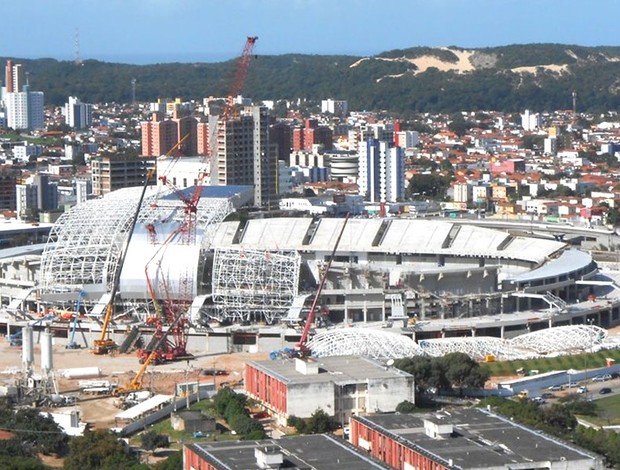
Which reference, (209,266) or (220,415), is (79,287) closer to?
(209,266)

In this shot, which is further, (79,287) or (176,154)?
(176,154)

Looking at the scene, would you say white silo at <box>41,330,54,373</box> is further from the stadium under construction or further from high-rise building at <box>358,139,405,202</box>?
high-rise building at <box>358,139,405,202</box>

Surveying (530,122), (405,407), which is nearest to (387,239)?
(405,407)

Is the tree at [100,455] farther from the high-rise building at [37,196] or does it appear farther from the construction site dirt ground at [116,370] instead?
the high-rise building at [37,196]

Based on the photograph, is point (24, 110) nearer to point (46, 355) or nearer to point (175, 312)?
point (175, 312)

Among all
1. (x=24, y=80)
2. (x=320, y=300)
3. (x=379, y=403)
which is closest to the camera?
(x=379, y=403)

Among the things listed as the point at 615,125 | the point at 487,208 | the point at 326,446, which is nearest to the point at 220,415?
the point at 326,446

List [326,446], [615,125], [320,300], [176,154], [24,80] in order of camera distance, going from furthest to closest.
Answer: [24,80]
[615,125]
[176,154]
[320,300]
[326,446]
